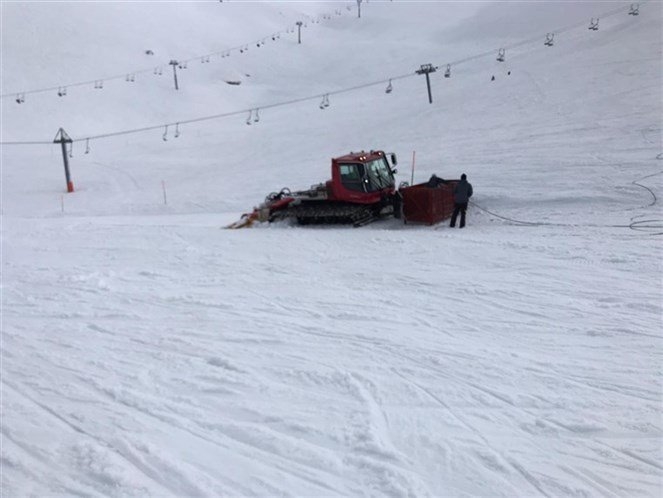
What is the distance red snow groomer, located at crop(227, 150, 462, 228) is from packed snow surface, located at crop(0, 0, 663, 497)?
50 cm

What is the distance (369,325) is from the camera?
8359 mm

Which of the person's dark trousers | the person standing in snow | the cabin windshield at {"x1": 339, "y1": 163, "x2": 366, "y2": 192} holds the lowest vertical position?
the person's dark trousers

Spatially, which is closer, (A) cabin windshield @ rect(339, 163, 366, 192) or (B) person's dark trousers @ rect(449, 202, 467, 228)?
(B) person's dark trousers @ rect(449, 202, 467, 228)

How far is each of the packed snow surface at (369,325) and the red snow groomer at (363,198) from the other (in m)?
0.50

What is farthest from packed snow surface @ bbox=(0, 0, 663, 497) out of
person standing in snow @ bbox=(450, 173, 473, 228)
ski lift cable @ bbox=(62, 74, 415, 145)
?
ski lift cable @ bbox=(62, 74, 415, 145)

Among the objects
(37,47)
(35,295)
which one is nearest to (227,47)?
(37,47)

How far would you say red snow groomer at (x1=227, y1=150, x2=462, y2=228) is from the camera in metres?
15.4

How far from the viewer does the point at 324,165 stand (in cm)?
2625

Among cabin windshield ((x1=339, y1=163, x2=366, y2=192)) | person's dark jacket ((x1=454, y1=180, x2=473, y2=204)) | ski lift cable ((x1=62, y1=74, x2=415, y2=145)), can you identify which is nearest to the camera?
person's dark jacket ((x1=454, y1=180, x2=473, y2=204))

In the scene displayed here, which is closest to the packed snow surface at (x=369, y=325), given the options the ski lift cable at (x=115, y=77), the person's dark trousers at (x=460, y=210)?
the person's dark trousers at (x=460, y=210)

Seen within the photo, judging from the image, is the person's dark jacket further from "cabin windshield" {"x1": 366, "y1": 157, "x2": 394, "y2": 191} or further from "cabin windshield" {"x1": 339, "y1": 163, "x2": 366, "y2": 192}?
"cabin windshield" {"x1": 339, "y1": 163, "x2": 366, "y2": 192}

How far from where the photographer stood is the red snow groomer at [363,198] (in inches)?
606

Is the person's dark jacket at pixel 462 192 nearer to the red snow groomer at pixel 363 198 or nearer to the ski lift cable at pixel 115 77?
the red snow groomer at pixel 363 198

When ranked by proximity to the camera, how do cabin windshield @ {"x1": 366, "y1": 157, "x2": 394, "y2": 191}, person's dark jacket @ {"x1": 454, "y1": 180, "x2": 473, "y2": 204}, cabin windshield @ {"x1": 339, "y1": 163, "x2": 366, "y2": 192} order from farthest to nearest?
cabin windshield @ {"x1": 366, "y1": 157, "x2": 394, "y2": 191}
cabin windshield @ {"x1": 339, "y1": 163, "x2": 366, "y2": 192}
person's dark jacket @ {"x1": 454, "y1": 180, "x2": 473, "y2": 204}
